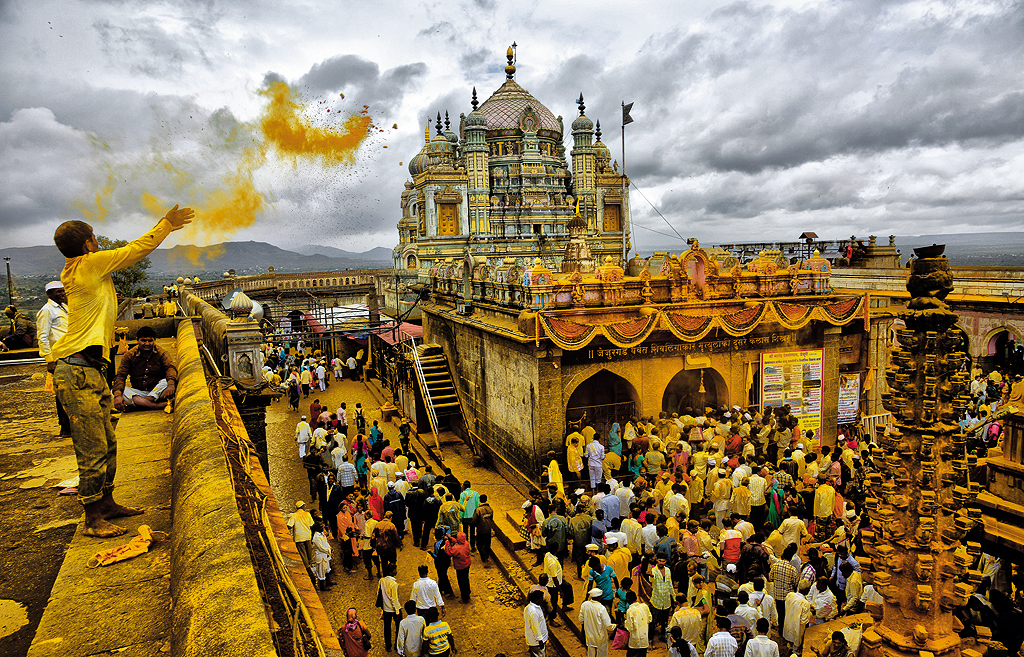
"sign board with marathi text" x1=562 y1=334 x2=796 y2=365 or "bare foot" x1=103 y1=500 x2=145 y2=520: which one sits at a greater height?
"bare foot" x1=103 y1=500 x2=145 y2=520

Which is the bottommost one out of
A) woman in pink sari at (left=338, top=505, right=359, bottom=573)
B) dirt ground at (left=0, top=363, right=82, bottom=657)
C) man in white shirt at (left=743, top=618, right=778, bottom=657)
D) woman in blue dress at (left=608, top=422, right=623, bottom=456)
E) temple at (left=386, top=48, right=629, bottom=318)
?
woman in pink sari at (left=338, top=505, right=359, bottom=573)

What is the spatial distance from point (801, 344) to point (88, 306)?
1599 cm

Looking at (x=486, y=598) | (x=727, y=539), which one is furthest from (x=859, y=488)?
(x=486, y=598)

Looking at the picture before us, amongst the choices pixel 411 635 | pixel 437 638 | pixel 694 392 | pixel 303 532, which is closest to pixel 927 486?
pixel 437 638

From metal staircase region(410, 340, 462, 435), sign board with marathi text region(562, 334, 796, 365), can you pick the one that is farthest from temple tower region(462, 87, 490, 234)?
sign board with marathi text region(562, 334, 796, 365)

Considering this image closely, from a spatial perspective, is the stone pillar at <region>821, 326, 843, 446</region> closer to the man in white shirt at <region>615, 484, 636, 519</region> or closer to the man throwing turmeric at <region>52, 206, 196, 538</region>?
the man in white shirt at <region>615, 484, 636, 519</region>

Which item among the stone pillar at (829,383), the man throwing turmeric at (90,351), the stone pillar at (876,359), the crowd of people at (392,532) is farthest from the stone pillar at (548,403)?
the stone pillar at (876,359)

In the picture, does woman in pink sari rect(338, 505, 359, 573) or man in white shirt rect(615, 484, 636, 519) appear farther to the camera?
woman in pink sari rect(338, 505, 359, 573)

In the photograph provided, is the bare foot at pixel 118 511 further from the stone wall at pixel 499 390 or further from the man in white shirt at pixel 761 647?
the stone wall at pixel 499 390

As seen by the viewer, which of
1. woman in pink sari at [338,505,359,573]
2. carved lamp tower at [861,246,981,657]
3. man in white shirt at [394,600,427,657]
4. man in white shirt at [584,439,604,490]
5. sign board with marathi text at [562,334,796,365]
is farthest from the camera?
sign board with marathi text at [562,334,796,365]

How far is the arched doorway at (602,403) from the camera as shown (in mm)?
14359

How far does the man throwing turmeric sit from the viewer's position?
324 cm

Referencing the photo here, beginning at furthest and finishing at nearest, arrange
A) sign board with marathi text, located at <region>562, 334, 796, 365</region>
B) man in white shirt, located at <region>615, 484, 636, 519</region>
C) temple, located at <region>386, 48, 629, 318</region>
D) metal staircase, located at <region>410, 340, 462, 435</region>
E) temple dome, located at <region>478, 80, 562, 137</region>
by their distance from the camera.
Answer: temple dome, located at <region>478, 80, 562, 137</region> < temple, located at <region>386, 48, 629, 318</region> < metal staircase, located at <region>410, 340, 462, 435</region> < sign board with marathi text, located at <region>562, 334, 796, 365</region> < man in white shirt, located at <region>615, 484, 636, 519</region>

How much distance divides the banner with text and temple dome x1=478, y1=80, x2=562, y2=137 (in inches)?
1153
